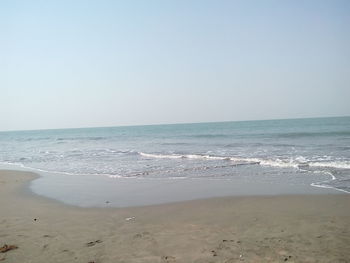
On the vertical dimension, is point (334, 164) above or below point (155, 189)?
above

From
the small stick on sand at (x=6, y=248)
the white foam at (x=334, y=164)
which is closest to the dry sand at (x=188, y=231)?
the small stick on sand at (x=6, y=248)

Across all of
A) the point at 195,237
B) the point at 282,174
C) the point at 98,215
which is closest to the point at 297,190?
the point at 282,174

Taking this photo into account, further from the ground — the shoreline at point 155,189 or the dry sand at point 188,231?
the dry sand at point 188,231

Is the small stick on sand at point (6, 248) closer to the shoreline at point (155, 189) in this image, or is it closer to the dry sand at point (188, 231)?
the dry sand at point (188, 231)

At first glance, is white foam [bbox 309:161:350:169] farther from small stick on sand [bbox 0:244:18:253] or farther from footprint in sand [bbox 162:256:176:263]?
small stick on sand [bbox 0:244:18:253]

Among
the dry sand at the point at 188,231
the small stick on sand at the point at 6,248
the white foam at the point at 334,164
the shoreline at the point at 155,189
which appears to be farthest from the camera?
the white foam at the point at 334,164

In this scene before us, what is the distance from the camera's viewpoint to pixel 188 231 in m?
5.99

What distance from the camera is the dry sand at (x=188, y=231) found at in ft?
15.9

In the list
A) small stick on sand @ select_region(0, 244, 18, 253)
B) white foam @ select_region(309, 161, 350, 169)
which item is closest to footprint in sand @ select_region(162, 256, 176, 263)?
small stick on sand @ select_region(0, 244, 18, 253)

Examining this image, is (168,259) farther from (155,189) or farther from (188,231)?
(155,189)

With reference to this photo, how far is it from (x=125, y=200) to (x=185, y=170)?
5.98 m

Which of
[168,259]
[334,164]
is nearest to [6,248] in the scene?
[168,259]

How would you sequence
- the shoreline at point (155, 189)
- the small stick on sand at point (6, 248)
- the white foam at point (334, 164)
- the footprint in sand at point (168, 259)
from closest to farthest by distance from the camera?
the footprint in sand at point (168, 259) < the small stick on sand at point (6, 248) < the shoreline at point (155, 189) < the white foam at point (334, 164)

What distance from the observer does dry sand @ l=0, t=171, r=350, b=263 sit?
483 centimetres
